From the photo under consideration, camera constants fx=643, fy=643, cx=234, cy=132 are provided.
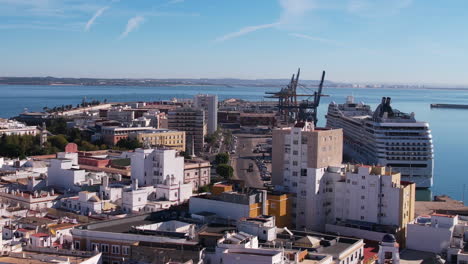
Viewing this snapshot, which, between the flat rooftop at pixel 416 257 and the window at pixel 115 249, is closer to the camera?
the window at pixel 115 249

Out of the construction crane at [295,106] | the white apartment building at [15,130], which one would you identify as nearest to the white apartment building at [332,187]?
the white apartment building at [15,130]

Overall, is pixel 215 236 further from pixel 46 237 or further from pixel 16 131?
pixel 16 131

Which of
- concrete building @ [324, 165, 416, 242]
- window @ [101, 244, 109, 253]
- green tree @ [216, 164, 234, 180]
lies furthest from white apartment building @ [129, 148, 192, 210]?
green tree @ [216, 164, 234, 180]

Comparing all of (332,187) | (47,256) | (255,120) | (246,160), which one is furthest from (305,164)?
(255,120)

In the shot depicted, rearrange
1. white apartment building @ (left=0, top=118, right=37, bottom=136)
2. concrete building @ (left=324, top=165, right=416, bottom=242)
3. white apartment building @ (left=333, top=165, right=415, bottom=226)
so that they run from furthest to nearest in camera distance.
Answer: white apartment building @ (left=0, top=118, right=37, bottom=136), white apartment building @ (left=333, top=165, right=415, bottom=226), concrete building @ (left=324, top=165, right=416, bottom=242)

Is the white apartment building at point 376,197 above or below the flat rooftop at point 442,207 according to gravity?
above

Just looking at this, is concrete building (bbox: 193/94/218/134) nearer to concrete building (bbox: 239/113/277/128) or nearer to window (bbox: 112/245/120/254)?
concrete building (bbox: 239/113/277/128)

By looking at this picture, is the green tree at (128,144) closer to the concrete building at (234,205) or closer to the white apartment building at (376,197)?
the concrete building at (234,205)

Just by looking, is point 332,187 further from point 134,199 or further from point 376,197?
point 134,199
